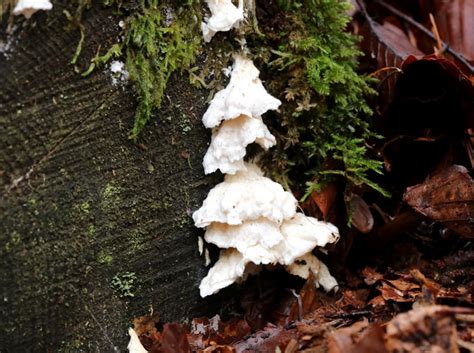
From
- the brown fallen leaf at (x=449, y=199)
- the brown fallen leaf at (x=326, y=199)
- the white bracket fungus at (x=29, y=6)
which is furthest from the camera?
the brown fallen leaf at (x=326, y=199)

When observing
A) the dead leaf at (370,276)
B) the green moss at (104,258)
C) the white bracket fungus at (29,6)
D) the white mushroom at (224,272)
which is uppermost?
the white bracket fungus at (29,6)

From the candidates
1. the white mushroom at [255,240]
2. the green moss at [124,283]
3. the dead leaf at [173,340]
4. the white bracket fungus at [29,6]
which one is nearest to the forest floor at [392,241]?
the dead leaf at [173,340]

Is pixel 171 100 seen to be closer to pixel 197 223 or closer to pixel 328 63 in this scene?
pixel 197 223

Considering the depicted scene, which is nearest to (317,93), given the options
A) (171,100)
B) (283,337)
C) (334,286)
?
(171,100)

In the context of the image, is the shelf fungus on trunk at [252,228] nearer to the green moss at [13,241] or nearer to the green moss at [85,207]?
the green moss at [85,207]

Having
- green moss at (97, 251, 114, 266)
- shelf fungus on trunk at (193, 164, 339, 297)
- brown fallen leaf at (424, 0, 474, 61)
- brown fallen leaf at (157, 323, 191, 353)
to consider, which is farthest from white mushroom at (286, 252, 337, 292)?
brown fallen leaf at (424, 0, 474, 61)

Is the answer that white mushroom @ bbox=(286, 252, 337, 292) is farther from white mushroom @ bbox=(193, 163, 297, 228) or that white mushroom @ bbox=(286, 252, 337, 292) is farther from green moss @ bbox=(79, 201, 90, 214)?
green moss @ bbox=(79, 201, 90, 214)
